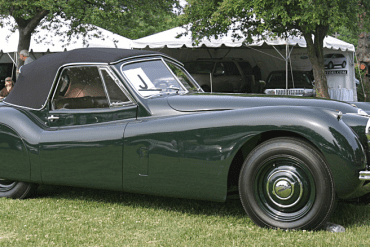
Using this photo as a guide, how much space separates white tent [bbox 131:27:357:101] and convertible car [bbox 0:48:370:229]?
35.8 feet

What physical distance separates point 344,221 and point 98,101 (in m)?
2.65

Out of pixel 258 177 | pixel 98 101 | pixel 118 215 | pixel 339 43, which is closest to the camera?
pixel 258 177

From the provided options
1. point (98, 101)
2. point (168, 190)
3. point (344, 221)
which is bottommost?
point (344, 221)

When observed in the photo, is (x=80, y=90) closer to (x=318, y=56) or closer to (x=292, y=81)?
(x=318, y=56)

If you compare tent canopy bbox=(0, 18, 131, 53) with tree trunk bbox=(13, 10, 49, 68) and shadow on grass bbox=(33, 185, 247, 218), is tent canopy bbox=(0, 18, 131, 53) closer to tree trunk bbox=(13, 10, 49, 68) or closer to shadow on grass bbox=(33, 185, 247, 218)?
tree trunk bbox=(13, 10, 49, 68)

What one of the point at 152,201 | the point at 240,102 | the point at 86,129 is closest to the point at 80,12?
the point at 86,129

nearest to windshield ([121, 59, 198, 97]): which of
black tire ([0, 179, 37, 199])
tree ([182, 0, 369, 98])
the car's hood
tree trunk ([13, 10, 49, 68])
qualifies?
the car's hood

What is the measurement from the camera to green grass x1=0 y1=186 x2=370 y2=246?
3.49 metres

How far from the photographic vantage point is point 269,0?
40.6ft

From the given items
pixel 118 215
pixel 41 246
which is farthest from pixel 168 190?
pixel 41 246

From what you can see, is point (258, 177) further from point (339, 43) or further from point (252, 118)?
point (339, 43)

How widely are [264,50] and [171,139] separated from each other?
652 inches

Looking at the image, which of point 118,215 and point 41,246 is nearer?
point 41,246

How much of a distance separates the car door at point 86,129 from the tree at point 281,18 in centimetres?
845
